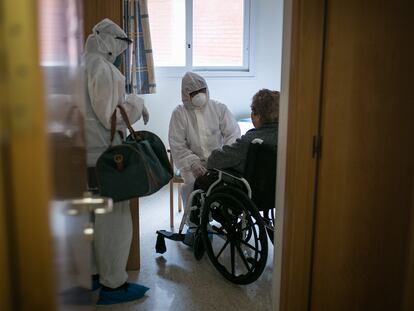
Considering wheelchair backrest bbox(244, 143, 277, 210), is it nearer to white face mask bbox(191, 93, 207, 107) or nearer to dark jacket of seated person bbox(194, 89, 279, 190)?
dark jacket of seated person bbox(194, 89, 279, 190)

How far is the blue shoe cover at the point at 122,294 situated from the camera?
215cm

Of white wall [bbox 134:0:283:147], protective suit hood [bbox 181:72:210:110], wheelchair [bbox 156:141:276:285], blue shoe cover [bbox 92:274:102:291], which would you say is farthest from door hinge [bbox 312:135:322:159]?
white wall [bbox 134:0:283:147]

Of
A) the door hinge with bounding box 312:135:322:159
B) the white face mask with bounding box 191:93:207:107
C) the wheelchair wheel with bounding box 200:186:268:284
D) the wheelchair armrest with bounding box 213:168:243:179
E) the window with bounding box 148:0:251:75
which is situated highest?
the window with bounding box 148:0:251:75

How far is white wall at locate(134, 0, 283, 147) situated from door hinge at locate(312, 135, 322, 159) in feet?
9.91

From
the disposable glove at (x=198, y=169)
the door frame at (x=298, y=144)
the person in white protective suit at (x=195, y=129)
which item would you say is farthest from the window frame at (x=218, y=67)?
the door frame at (x=298, y=144)

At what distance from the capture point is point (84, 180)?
1108 millimetres

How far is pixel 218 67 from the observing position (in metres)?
4.50

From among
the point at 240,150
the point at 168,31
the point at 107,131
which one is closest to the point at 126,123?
the point at 107,131

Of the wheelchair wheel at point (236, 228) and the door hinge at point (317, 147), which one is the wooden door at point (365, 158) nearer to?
the door hinge at point (317, 147)

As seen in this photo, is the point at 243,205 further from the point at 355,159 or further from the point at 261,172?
the point at 355,159

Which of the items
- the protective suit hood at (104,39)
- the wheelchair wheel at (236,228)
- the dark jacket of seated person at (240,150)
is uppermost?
the protective suit hood at (104,39)

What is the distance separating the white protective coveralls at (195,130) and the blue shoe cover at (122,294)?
0.86 meters

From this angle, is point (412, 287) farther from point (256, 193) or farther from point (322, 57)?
point (256, 193)

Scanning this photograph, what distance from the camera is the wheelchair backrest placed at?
2221 mm
